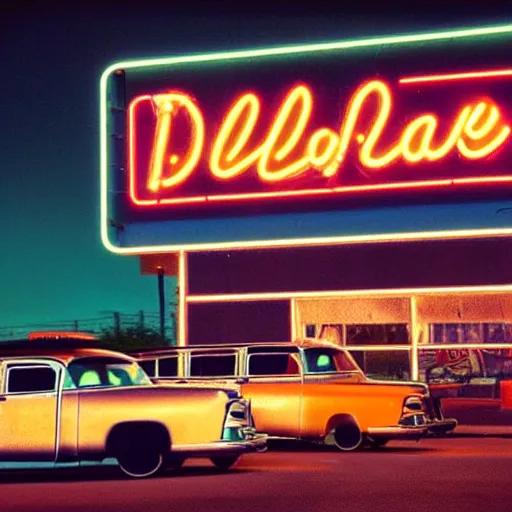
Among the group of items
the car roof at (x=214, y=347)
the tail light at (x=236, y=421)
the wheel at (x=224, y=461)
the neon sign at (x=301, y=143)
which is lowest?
the wheel at (x=224, y=461)

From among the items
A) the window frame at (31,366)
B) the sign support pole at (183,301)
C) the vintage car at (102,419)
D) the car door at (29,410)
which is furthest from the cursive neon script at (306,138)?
the car door at (29,410)

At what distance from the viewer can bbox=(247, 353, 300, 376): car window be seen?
19.4 m

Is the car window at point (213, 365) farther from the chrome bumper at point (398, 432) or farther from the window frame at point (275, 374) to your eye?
the chrome bumper at point (398, 432)

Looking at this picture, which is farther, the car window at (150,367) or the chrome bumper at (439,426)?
the chrome bumper at (439,426)

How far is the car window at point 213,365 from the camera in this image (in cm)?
1919

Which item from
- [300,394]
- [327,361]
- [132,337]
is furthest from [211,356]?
[132,337]

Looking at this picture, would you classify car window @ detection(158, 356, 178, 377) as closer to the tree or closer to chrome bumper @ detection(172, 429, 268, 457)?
chrome bumper @ detection(172, 429, 268, 457)

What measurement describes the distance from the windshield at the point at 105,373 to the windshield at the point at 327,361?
4.20 meters

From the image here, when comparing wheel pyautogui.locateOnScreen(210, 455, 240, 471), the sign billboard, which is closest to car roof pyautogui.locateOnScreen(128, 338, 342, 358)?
wheel pyautogui.locateOnScreen(210, 455, 240, 471)

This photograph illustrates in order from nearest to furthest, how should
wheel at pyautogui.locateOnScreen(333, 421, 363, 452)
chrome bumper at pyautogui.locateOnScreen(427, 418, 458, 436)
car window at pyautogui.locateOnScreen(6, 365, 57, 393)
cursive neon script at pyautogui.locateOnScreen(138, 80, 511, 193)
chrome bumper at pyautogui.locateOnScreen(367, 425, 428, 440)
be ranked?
car window at pyautogui.locateOnScreen(6, 365, 57, 393) < chrome bumper at pyautogui.locateOnScreen(367, 425, 428, 440) < wheel at pyautogui.locateOnScreen(333, 421, 363, 452) < chrome bumper at pyautogui.locateOnScreen(427, 418, 458, 436) < cursive neon script at pyautogui.locateOnScreen(138, 80, 511, 193)

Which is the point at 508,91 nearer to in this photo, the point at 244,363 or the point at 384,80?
the point at 384,80

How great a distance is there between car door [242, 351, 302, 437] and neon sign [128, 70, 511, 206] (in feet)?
31.8

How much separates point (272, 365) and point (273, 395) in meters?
0.51

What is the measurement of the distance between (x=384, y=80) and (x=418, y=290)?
5.02 meters
